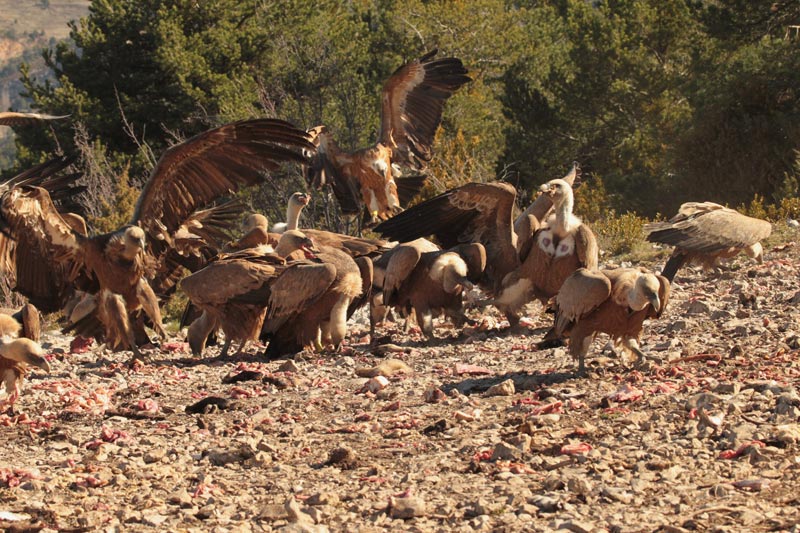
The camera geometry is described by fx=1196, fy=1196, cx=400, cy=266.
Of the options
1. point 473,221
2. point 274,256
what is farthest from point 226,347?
point 473,221

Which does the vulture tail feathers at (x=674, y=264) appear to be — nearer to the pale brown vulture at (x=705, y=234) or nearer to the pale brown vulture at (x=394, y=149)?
the pale brown vulture at (x=705, y=234)

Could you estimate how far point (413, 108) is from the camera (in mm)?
16734

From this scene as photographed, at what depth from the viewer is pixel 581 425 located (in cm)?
677

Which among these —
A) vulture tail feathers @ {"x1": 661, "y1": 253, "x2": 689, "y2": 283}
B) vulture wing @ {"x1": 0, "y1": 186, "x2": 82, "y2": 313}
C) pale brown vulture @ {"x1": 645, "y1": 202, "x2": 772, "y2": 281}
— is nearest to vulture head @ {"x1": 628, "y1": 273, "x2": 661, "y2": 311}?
pale brown vulture @ {"x1": 645, "y1": 202, "x2": 772, "y2": 281}

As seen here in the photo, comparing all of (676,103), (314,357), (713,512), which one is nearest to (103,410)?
(314,357)

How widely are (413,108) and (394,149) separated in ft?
2.28

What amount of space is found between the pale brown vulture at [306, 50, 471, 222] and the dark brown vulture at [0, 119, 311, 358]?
171 inches

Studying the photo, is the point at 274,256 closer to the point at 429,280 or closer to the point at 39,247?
the point at 429,280

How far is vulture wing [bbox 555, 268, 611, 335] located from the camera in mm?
7980

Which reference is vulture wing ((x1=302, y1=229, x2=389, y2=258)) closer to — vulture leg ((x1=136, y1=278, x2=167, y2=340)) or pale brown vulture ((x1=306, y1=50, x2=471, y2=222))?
vulture leg ((x1=136, y1=278, x2=167, y2=340))

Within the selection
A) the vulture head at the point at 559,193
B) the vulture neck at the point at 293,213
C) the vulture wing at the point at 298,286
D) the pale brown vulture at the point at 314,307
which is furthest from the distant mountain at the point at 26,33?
the vulture head at the point at 559,193

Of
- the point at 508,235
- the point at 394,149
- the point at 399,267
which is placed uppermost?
the point at 394,149

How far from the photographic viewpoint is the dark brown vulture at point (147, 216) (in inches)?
419

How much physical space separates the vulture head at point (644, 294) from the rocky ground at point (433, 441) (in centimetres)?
50
